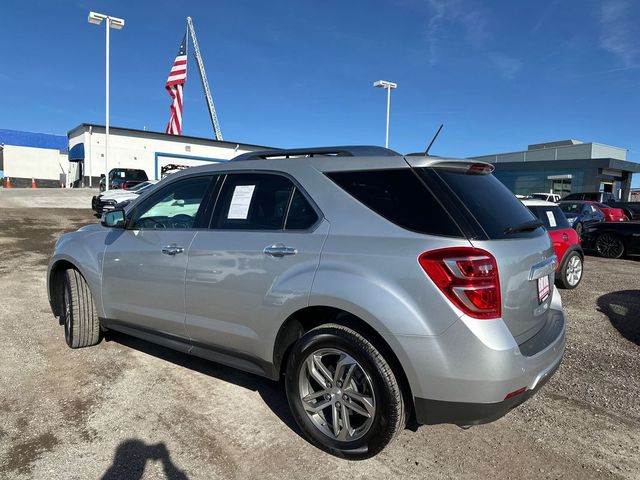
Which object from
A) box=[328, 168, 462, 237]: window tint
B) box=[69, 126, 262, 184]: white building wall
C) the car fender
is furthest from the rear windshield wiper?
box=[69, 126, 262, 184]: white building wall

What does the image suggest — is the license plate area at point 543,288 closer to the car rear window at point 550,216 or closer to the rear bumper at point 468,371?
the rear bumper at point 468,371

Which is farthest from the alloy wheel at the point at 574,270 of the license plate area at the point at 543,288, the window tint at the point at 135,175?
the window tint at the point at 135,175

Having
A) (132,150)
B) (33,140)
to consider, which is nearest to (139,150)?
(132,150)

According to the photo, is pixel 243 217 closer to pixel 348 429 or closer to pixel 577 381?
pixel 348 429

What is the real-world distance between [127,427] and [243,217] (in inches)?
62.6

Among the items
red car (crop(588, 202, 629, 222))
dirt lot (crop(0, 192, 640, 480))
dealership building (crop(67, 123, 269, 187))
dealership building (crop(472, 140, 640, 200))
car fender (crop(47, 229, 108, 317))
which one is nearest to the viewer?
dirt lot (crop(0, 192, 640, 480))

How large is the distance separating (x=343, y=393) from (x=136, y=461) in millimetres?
1281

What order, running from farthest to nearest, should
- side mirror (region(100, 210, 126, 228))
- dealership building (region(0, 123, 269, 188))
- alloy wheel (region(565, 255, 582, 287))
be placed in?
dealership building (region(0, 123, 269, 188)) → alloy wheel (region(565, 255, 582, 287)) → side mirror (region(100, 210, 126, 228))

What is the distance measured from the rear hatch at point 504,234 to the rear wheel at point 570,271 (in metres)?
5.03

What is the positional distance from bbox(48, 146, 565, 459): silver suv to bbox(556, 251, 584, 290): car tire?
15.7ft

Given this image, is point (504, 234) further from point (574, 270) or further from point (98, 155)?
point (98, 155)

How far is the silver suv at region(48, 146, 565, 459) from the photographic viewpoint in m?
2.32

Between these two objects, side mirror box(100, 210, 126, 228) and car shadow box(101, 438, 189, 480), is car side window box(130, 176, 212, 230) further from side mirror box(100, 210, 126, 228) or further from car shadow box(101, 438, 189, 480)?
car shadow box(101, 438, 189, 480)

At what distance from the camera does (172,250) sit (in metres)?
3.42
